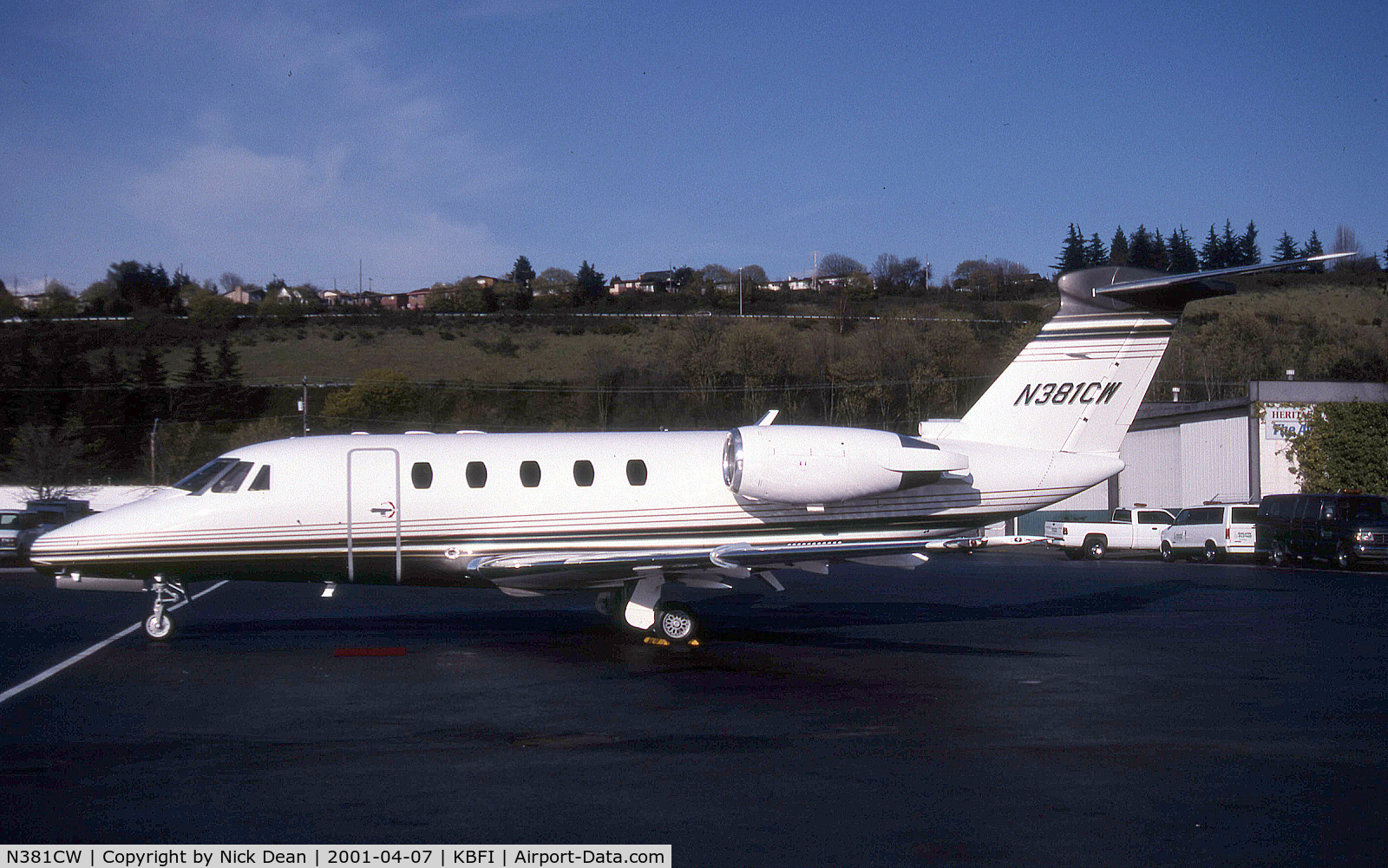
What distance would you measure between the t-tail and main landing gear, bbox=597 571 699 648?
5.29 meters

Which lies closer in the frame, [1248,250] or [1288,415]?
[1288,415]

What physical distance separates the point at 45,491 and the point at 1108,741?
5303cm

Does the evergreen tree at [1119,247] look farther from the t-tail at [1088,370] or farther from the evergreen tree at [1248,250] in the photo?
the t-tail at [1088,370]

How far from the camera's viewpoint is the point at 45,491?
50.7m

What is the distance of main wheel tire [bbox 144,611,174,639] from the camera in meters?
15.2

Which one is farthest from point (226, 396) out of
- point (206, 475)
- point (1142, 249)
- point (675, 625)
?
point (1142, 249)

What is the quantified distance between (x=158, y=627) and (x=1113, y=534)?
31074 mm

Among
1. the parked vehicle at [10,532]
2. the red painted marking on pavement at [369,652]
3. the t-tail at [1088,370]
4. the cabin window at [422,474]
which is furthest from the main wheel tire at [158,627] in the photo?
the parked vehicle at [10,532]

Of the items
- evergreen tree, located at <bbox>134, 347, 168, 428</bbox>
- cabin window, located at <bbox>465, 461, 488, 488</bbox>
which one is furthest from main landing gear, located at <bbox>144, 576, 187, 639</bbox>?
evergreen tree, located at <bbox>134, 347, 168, 428</bbox>

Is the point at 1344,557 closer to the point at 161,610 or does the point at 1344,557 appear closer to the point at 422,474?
the point at 422,474

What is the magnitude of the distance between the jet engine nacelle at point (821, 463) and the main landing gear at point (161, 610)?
305 inches

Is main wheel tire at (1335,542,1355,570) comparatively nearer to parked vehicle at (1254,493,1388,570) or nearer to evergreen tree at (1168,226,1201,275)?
parked vehicle at (1254,493,1388,570)

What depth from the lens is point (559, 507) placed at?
15180mm

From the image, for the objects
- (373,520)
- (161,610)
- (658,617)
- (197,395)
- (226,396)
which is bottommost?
(658,617)
